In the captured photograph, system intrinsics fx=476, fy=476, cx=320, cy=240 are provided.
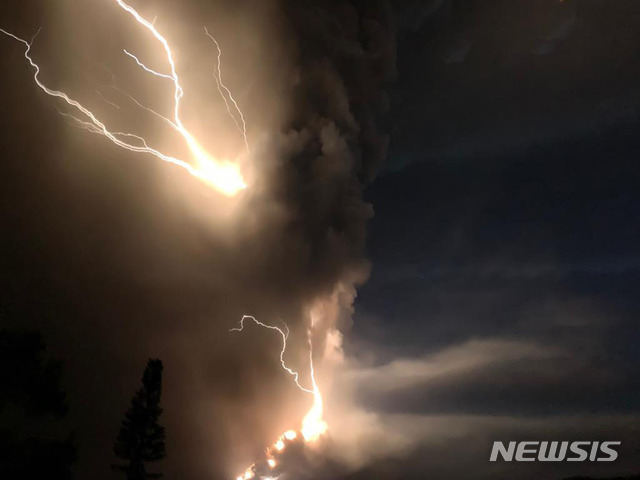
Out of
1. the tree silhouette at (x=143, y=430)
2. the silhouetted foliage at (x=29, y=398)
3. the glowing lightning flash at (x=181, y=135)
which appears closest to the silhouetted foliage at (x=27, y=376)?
the silhouetted foliage at (x=29, y=398)

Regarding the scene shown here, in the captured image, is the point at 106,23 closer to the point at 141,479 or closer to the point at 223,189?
the point at 223,189

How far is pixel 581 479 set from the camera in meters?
28.6

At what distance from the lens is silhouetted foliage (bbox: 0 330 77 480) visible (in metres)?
17.5

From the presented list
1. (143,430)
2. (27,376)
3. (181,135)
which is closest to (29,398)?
(27,376)

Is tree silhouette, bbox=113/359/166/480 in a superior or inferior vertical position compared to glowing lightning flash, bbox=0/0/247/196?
inferior

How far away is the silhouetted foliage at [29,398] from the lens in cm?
1755

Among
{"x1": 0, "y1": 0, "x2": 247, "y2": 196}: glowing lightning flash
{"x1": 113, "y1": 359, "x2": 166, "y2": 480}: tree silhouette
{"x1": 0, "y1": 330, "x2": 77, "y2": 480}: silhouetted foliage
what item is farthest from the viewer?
{"x1": 0, "y1": 0, "x2": 247, "y2": 196}: glowing lightning flash

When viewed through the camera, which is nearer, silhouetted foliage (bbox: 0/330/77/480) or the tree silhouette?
silhouetted foliage (bbox: 0/330/77/480)

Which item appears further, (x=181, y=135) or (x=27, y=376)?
(x=181, y=135)

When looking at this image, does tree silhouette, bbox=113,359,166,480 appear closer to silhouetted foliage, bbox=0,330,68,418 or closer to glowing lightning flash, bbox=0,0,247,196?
silhouetted foliage, bbox=0,330,68,418

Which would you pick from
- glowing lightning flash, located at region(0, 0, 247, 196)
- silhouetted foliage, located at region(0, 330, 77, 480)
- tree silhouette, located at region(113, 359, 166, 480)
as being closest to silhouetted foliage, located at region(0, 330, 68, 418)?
silhouetted foliage, located at region(0, 330, 77, 480)

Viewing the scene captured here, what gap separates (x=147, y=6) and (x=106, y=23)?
9.65ft

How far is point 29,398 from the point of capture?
1823 cm

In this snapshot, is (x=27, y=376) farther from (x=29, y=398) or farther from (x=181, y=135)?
(x=181, y=135)
